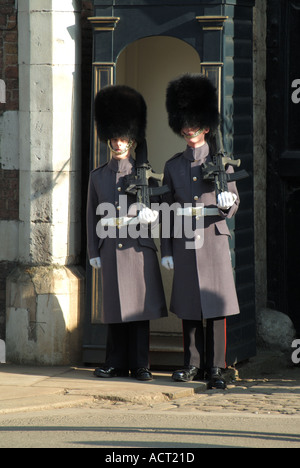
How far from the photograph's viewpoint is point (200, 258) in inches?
288

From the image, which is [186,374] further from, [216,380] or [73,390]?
[73,390]

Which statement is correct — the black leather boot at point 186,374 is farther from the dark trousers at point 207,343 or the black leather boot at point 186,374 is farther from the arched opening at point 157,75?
the arched opening at point 157,75

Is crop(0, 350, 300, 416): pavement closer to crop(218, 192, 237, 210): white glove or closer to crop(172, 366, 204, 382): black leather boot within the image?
crop(172, 366, 204, 382): black leather boot

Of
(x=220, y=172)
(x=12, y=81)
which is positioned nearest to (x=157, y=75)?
(x=12, y=81)

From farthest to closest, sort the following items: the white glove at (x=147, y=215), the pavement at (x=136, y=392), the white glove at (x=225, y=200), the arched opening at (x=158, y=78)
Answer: the arched opening at (x=158, y=78)
the white glove at (x=147, y=215)
the white glove at (x=225, y=200)
the pavement at (x=136, y=392)

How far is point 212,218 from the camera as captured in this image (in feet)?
24.0

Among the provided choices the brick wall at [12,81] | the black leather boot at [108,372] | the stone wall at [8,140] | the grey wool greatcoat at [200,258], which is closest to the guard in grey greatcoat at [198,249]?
the grey wool greatcoat at [200,258]

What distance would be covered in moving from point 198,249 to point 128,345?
2.73 ft

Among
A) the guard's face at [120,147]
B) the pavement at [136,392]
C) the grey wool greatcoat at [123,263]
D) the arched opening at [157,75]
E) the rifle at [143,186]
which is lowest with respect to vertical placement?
the pavement at [136,392]

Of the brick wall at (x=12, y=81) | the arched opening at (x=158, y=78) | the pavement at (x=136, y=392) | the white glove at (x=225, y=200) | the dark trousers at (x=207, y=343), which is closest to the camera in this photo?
the pavement at (x=136, y=392)

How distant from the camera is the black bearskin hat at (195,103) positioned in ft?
24.1

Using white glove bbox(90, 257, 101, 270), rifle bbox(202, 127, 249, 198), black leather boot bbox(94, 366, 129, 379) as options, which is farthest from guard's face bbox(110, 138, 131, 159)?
black leather boot bbox(94, 366, 129, 379)

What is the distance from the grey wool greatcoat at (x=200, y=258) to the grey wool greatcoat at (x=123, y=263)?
141 millimetres
